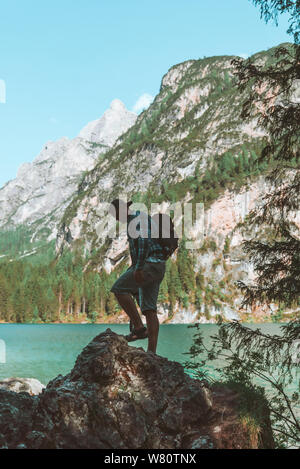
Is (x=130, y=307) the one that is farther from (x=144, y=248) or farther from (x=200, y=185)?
(x=200, y=185)

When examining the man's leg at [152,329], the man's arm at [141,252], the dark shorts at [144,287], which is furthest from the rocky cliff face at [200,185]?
the man's arm at [141,252]

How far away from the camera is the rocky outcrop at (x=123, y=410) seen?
170 inches

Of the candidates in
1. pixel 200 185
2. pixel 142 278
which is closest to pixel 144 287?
pixel 142 278

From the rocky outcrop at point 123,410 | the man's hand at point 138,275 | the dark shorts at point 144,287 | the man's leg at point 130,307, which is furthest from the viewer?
the man's leg at point 130,307

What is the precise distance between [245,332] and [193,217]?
424ft

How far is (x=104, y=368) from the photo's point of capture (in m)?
5.04

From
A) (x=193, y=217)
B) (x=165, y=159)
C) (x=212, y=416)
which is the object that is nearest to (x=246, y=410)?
(x=212, y=416)

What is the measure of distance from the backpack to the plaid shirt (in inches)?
3.2

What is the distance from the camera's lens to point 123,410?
4648 mm

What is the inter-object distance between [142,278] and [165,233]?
905mm

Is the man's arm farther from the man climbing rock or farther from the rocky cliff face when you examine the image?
the rocky cliff face

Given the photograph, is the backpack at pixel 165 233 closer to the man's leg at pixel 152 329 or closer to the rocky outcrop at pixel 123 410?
the man's leg at pixel 152 329
